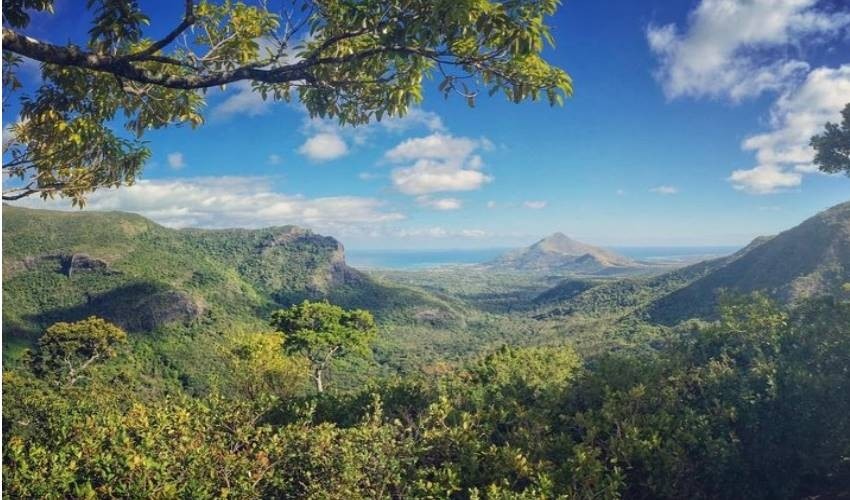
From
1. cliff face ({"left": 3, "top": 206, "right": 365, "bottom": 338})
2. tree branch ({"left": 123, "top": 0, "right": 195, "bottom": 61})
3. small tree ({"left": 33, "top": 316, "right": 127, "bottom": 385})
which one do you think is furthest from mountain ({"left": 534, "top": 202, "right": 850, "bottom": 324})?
cliff face ({"left": 3, "top": 206, "right": 365, "bottom": 338})

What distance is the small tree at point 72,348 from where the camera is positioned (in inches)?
1836

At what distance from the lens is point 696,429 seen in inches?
445

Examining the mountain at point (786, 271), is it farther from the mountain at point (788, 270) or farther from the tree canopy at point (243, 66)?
the tree canopy at point (243, 66)

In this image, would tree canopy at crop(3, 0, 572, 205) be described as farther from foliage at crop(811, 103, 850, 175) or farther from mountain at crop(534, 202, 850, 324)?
mountain at crop(534, 202, 850, 324)

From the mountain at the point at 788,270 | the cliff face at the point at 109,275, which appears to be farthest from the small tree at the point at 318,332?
the cliff face at the point at 109,275

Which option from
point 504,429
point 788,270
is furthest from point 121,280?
point 788,270

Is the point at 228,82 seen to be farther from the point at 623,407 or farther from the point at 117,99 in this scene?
the point at 623,407

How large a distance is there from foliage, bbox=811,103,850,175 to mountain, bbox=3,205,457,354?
10286 cm

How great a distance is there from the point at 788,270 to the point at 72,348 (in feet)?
375

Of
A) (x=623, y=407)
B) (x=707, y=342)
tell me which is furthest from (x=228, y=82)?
(x=707, y=342)

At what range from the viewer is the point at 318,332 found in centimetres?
3638

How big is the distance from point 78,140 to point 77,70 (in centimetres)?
75

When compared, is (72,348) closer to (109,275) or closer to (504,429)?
(504,429)

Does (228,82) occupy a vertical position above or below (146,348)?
above
